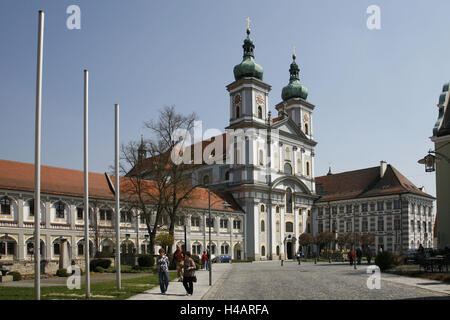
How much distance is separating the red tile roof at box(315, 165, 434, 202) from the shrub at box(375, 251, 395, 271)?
45.1 meters

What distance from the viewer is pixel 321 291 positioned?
1862 cm

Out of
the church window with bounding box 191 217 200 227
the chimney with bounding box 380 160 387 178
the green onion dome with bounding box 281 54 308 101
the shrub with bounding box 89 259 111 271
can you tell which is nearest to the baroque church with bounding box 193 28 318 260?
the green onion dome with bounding box 281 54 308 101

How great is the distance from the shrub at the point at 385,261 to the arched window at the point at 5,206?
31.2 m

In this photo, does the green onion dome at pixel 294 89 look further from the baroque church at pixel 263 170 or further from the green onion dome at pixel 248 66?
the green onion dome at pixel 248 66

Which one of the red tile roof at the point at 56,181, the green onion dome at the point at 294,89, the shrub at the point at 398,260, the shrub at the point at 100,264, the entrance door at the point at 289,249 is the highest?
the green onion dome at the point at 294,89

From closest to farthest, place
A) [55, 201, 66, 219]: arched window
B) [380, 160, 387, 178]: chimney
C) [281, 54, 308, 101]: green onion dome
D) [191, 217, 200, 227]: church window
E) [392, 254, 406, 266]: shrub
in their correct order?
[392, 254, 406, 266]: shrub
[55, 201, 66, 219]: arched window
[191, 217, 200, 227]: church window
[380, 160, 387, 178]: chimney
[281, 54, 308, 101]: green onion dome

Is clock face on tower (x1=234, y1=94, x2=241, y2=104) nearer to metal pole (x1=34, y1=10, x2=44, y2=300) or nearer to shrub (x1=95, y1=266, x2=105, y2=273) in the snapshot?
shrub (x1=95, y1=266, x2=105, y2=273)

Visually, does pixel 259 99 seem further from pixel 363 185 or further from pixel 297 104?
pixel 363 185

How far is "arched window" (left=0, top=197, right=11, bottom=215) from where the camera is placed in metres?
41.6

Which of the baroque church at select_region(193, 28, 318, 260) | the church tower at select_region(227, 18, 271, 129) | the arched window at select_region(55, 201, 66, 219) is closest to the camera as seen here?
the arched window at select_region(55, 201, 66, 219)

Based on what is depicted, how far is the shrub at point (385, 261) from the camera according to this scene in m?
30.7

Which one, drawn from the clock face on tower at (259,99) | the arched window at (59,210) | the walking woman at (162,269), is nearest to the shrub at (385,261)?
the walking woman at (162,269)
